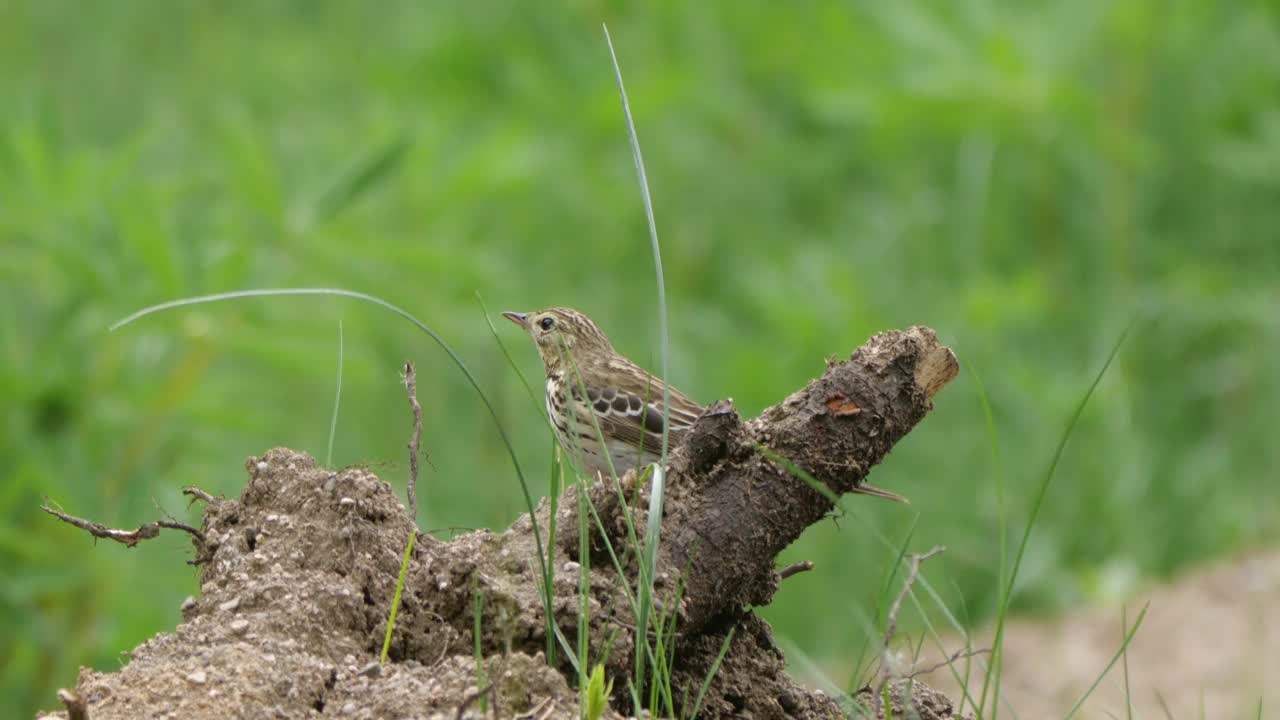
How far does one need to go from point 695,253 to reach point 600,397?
4.08 meters

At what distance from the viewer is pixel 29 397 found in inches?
225

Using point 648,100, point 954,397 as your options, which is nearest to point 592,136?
point 648,100

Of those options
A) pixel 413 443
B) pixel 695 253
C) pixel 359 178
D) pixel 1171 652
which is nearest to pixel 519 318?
pixel 359 178

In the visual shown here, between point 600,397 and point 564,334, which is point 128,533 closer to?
point 600,397

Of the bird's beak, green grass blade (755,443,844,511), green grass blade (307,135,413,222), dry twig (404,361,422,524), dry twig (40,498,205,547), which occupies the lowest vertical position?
dry twig (40,498,205,547)

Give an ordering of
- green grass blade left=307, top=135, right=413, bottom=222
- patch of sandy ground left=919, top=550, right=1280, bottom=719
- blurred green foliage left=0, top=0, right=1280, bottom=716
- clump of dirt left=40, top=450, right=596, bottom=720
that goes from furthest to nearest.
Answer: patch of sandy ground left=919, top=550, right=1280, bottom=719 → blurred green foliage left=0, top=0, right=1280, bottom=716 → green grass blade left=307, top=135, right=413, bottom=222 → clump of dirt left=40, top=450, right=596, bottom=720

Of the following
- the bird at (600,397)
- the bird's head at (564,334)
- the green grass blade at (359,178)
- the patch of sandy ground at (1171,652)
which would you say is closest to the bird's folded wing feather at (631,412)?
the bird at (600,397)

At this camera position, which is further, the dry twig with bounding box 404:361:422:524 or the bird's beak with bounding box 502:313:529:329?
the bird's beak with bounding box 502:313:529:329

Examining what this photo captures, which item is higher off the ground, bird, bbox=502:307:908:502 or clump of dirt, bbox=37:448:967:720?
bird, bbox=502:307:908:502

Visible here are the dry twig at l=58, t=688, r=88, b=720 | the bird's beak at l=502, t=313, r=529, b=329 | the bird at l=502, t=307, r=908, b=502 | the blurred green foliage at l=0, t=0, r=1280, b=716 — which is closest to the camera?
the dry twig at l=58, t=688, r=88, b=720

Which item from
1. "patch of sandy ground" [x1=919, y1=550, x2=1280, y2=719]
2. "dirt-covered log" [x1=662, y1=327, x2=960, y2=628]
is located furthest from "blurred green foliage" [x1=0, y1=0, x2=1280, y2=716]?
"dirt-covered log" [x1=662, y1=327, x2=960, y2=628]

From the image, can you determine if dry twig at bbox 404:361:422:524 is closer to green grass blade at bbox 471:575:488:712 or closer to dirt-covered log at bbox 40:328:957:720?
dirt-covered log at bbox 40:328:957:720

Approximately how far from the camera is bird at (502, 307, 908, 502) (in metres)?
4.65

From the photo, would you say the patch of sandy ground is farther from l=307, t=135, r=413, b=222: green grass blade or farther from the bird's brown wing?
l=307, t=135, r=413, b=222: green grass blade
